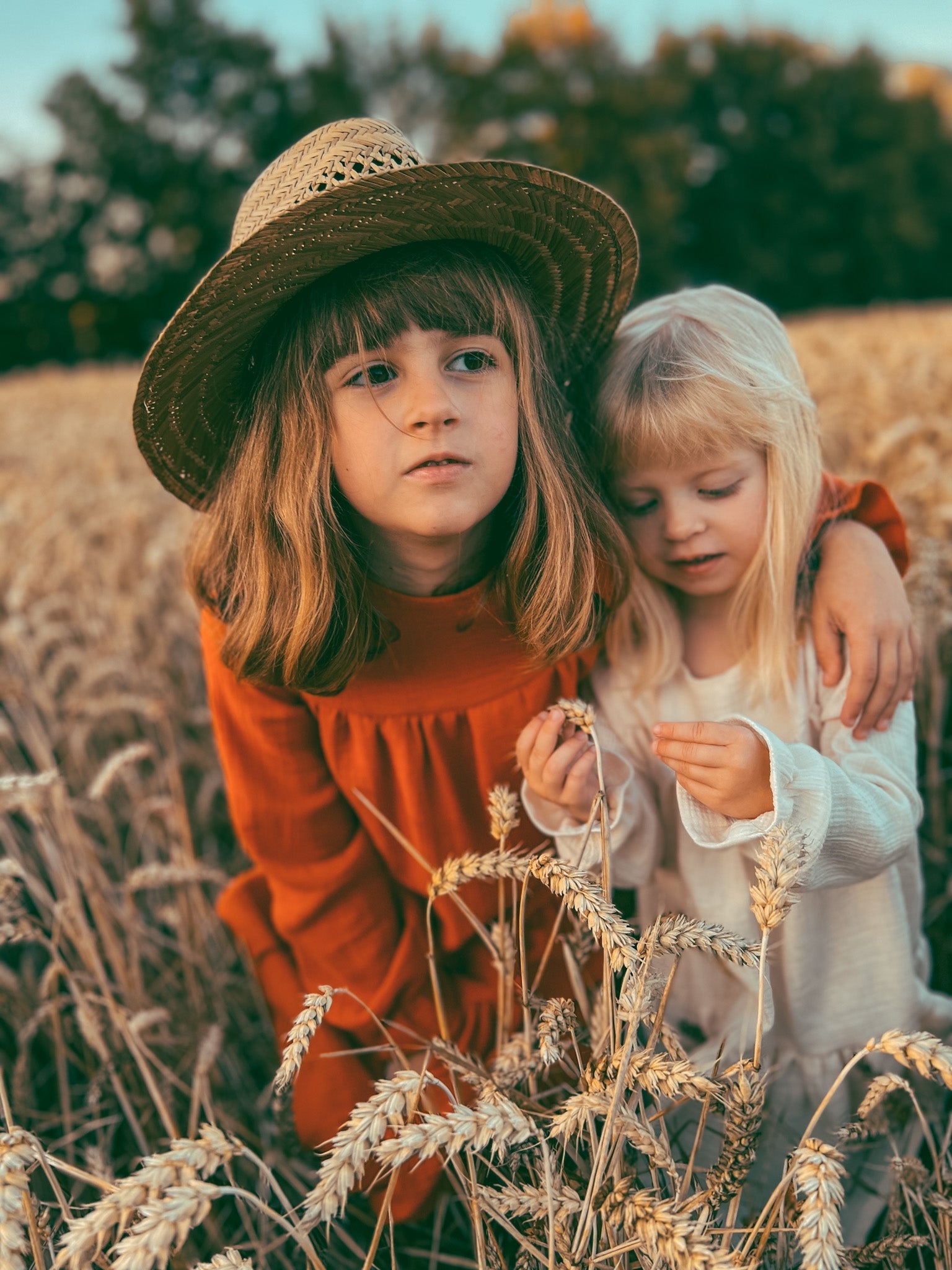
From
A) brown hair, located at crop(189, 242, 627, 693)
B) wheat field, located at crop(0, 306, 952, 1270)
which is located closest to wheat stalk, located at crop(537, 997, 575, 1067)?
wheat field, located at crop(0, 306, 952, 1270)

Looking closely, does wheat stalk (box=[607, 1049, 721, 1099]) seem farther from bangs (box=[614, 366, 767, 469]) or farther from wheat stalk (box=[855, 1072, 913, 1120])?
bangs (box=[614, 366, 767, 469])

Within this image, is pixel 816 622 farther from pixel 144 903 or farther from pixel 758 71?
pixel 758 71

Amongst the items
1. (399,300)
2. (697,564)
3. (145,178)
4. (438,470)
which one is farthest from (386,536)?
(145,178)

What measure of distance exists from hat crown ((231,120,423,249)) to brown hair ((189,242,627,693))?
123 millimetres

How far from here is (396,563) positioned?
1.67 metres

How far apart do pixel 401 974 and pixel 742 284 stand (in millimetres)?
33473

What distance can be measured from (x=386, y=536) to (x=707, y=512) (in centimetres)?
56

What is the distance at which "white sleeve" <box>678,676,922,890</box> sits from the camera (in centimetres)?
124

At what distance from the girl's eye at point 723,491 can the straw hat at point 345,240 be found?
14.7 inches

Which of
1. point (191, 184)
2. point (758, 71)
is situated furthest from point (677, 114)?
point (191, 184)

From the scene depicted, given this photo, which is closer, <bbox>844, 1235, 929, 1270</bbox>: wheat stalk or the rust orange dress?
<bbox>844, 1235, 929, 1270</bbox>: wheat stalk

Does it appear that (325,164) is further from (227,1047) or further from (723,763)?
(227,1047)

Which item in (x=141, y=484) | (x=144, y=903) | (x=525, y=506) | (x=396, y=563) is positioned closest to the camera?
(x=525, y=506)

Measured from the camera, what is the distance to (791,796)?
1.25m
